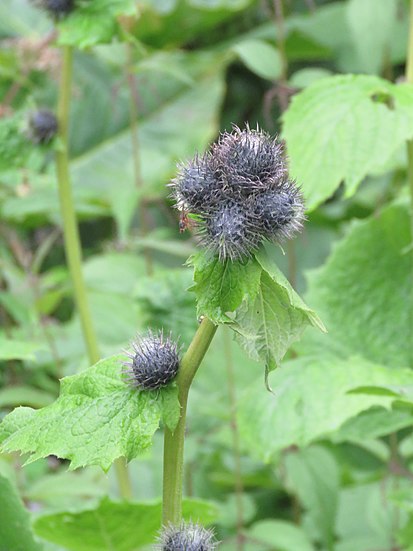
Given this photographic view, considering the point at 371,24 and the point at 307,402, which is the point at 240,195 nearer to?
the point at 307,402

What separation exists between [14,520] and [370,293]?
93 centimetres

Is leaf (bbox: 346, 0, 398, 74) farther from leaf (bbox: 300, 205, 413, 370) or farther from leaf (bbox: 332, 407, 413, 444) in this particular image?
leaf (bbox: 332, 407, 413, 444)

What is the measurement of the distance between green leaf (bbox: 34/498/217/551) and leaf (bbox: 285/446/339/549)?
481 millimetres

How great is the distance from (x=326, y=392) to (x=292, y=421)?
72 mm

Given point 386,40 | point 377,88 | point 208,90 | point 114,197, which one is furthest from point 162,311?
point 208,90

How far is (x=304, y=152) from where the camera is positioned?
144 centimetres

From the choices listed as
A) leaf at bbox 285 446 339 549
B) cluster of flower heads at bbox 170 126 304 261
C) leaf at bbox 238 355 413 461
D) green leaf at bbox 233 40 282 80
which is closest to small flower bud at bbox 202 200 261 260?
cluster of flower heads at bbox 170 126 304 261

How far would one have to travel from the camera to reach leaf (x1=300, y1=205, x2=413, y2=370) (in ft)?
5.78

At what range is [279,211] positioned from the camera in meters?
0.77

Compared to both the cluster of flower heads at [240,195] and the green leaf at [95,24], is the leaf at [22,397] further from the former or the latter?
the cluster of flower heads at [240,195]

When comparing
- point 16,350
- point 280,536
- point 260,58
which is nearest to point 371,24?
point 260,58

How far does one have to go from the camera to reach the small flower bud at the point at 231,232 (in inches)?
29.7

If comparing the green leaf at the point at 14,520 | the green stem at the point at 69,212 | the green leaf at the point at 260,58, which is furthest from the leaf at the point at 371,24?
the green leaf at the point at 14,520

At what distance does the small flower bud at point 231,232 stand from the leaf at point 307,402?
24.0 inches
